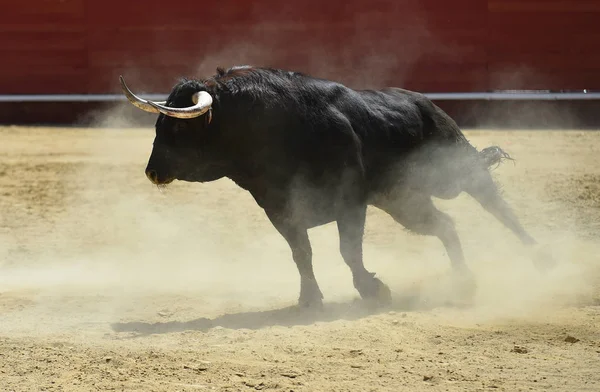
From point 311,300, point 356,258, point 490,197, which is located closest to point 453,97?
point 490,197

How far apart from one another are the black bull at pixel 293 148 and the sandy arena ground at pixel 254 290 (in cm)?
42

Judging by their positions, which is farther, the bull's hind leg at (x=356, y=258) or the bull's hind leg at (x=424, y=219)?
the bull's hind leg at (x=424, y=219)

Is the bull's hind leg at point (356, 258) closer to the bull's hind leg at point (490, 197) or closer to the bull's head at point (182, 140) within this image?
the bull's head at point (182, 140)

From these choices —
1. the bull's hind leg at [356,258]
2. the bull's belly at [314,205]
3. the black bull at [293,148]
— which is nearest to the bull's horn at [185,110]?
the black bull at [293,148]

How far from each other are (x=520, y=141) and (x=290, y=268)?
3.79 meters

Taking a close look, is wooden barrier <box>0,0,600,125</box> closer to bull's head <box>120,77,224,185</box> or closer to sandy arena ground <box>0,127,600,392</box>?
sandy arena ground <box>0,127,600,392</box>

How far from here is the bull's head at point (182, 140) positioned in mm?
4648

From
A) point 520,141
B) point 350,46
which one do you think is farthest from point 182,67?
point 520,141

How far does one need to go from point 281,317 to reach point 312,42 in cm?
628

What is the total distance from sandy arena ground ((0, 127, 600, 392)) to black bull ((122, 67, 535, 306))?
424 mm

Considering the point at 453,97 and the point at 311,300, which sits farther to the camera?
the point at 453,97

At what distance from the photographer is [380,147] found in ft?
16.8

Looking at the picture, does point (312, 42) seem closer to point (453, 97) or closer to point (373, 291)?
point (453, 97)

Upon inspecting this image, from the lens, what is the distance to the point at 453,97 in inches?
410
